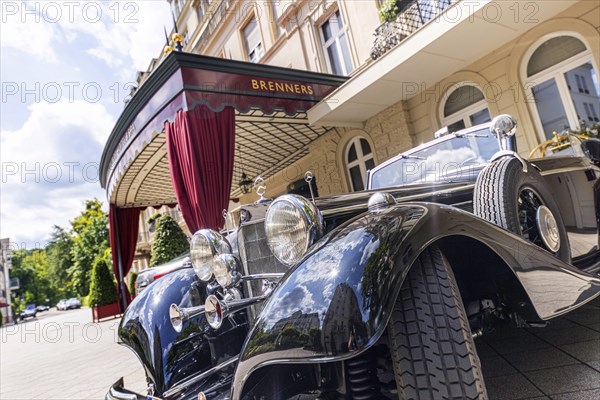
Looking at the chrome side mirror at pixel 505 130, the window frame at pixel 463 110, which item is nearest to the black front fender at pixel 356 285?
the chrome side mirror at pixel 505 130

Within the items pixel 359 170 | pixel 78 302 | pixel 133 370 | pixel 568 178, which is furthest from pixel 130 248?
pixel 78 302

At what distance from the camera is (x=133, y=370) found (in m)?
3.80

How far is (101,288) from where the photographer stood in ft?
40.1

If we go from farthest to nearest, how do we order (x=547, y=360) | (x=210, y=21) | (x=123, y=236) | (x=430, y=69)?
(x=210, y=21)
(x=123, y=236)
(x=430, y=69)
(x=547, y=360)

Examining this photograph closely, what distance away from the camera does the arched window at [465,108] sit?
664cm

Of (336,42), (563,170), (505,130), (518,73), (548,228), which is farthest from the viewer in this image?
(336,42)

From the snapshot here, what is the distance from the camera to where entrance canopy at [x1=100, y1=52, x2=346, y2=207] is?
5.45 metres

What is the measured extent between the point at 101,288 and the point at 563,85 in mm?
13631

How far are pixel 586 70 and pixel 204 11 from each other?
14.6 meters

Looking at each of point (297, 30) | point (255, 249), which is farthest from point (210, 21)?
point (255, 249)

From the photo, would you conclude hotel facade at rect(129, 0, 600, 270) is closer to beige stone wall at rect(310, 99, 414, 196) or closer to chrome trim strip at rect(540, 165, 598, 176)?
beige stone wall at rect(310, 99, 414, 196)

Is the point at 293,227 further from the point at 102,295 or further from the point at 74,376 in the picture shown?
the point at 102,295

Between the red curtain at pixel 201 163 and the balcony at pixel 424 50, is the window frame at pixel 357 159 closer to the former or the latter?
the balcony at pixel 424 50

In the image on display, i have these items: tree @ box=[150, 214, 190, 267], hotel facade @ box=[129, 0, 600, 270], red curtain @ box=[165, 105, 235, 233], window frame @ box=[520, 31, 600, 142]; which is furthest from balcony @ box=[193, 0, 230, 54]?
window frame @ box=[520, 31, 600, 142]
